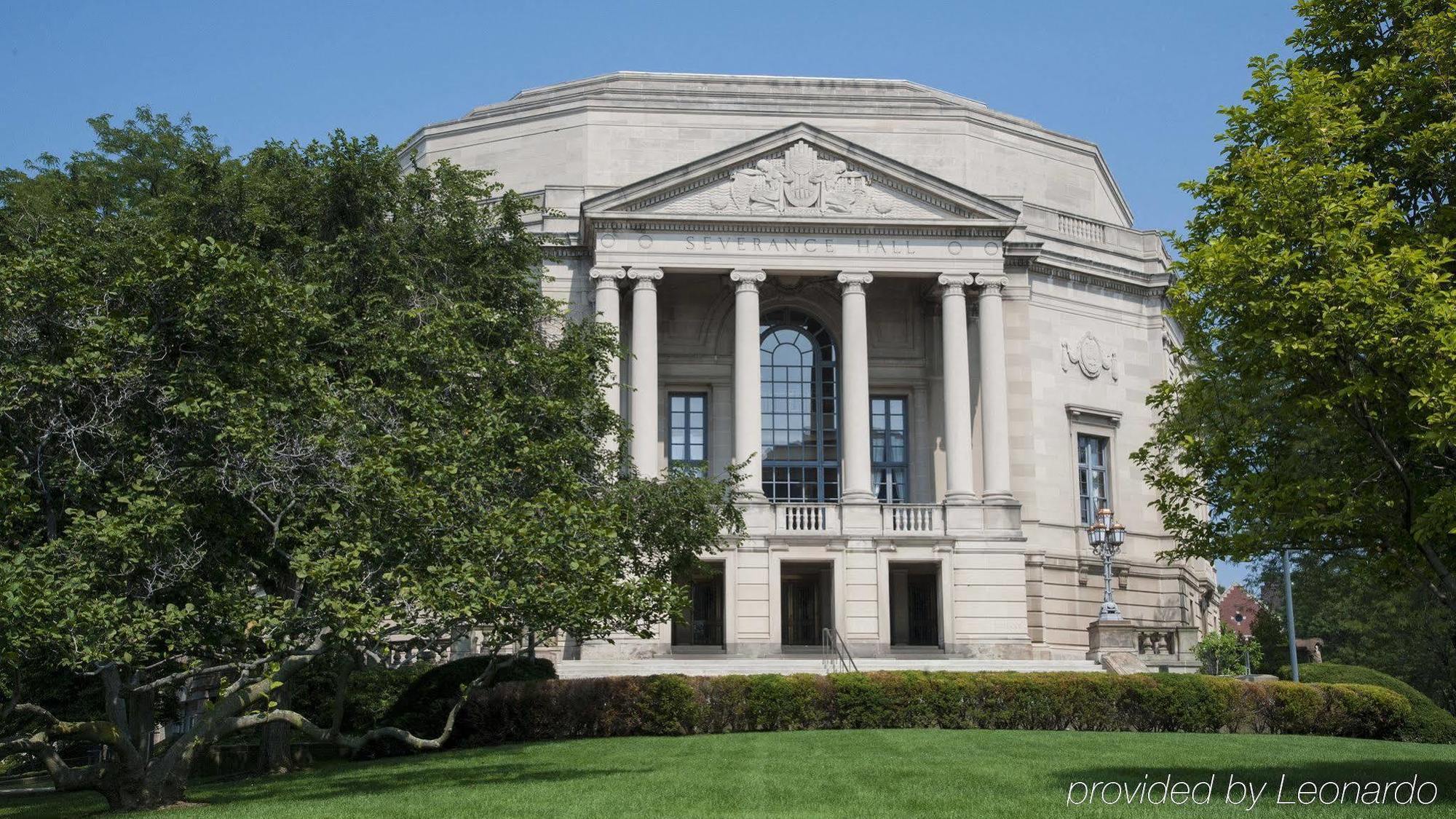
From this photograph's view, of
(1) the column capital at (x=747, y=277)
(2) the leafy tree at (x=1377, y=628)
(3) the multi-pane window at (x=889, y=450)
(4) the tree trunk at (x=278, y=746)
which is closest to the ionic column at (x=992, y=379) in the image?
(3) the multi-pane window at (x=889, y=450)

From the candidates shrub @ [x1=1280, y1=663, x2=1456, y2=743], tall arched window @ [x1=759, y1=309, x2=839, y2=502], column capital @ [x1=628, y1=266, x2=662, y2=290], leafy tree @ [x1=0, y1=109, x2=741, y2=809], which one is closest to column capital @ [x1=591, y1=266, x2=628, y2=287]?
column capital @ [x1=628, y1=266, x2=662, y2=290]

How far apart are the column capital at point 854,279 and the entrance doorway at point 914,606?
8.52 metres

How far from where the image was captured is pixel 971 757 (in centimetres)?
2170

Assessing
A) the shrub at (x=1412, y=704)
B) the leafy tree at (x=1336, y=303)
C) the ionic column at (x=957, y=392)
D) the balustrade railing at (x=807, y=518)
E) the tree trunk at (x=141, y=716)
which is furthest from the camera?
the ionic column at (x=957, y=392)

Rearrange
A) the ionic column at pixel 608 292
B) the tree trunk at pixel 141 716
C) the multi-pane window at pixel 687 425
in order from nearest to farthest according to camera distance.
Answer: the tree trunk at pixel 141 716 < the ionic column at pixel 608 292 < the multi-pane window at pixel 687 425

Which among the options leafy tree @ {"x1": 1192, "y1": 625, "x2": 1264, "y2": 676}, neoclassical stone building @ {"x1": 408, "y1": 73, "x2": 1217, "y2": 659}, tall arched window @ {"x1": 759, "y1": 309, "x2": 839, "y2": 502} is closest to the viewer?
neoclassical stone building @ {"x1": 408, "y1": 73, "x2": 1217, "y2": 659}

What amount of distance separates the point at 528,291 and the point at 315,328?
9851 millimetres

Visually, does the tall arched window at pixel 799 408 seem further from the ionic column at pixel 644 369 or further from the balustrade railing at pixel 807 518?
the ionic column at pixel 644 369

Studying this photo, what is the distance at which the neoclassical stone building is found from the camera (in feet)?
136

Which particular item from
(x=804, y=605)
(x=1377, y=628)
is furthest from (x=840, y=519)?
(x=1377, y=628)

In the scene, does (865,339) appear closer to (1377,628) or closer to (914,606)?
(914,606)

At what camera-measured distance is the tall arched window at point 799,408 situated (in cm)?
4509

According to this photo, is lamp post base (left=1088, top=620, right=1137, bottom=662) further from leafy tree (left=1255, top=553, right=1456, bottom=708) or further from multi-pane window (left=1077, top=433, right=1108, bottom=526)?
leafy tree (left=1255, top=553, right=1456, bottom=708)
